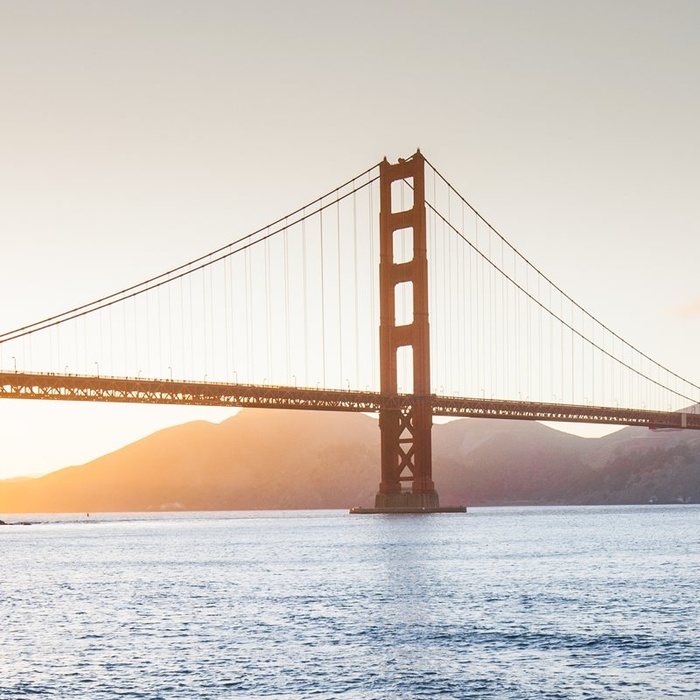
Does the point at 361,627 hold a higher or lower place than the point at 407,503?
lower

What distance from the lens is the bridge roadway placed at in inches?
3189

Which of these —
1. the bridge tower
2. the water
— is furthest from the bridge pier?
the water

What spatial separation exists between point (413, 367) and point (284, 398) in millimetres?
9793

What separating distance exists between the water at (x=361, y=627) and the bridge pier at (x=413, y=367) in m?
35.5

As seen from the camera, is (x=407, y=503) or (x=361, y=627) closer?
(x=361, y=627)

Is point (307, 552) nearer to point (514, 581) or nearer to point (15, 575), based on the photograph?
point (15, 575)

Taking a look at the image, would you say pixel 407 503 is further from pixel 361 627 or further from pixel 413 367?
pixel 361 627

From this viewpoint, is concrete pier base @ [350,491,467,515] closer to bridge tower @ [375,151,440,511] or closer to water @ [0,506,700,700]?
bridge tower @ [375,151,440,511]

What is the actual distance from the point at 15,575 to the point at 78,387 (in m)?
30.1

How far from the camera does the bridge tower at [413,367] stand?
93.8m

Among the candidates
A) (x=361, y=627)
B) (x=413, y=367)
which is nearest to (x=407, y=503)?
(x=413, y=367)

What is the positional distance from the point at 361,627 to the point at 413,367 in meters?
63.5

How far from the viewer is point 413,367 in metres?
94.6

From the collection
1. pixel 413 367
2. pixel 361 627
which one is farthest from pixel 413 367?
pixel 361 627
